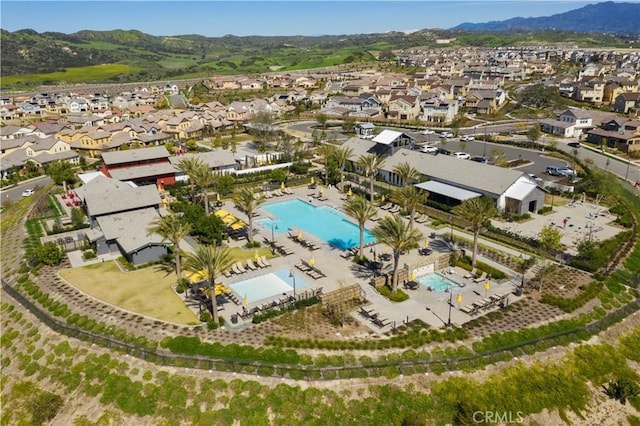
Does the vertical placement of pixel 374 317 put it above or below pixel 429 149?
above

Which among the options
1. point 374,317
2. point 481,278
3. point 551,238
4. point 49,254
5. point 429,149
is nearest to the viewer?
point 374,317

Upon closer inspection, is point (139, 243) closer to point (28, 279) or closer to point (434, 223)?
point (28, 279)

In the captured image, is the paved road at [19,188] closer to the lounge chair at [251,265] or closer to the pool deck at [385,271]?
the pool deck at [385,271]

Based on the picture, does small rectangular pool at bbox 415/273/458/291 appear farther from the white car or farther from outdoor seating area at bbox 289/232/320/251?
the white car

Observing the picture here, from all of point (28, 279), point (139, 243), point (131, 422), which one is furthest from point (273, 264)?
point (28, 279)

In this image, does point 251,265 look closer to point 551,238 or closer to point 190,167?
point 190,167

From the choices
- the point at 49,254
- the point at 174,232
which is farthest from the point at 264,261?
the point at 49,254
